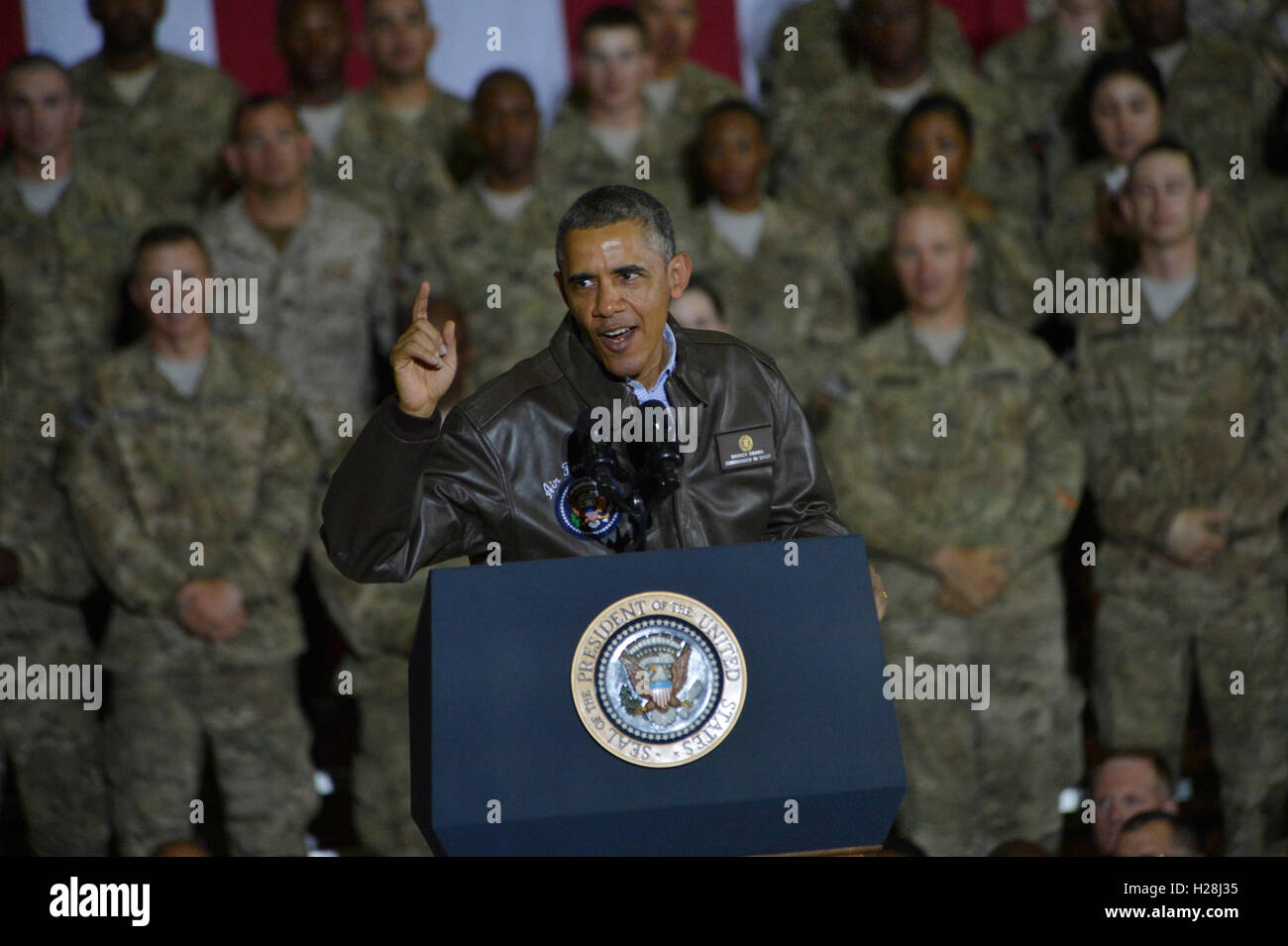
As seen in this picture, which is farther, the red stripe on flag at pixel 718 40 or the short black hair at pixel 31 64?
the red stripe on flag at pixel 718 40

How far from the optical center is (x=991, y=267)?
5.82 metres

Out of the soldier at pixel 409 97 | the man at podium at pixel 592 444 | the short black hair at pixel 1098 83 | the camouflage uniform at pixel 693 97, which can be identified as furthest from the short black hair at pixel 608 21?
the man at podium at pixel 592 444

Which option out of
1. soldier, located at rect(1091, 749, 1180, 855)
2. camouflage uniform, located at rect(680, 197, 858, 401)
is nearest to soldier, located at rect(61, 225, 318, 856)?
camouflage uniform, located at rect(680, 197, 858, 401)

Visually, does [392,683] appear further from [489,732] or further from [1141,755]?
[489,732]

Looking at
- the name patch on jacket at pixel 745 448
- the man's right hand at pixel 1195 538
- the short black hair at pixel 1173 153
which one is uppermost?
the short black hair at pixel 1173 153

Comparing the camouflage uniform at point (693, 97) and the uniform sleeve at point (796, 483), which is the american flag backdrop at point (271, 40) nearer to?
the camouflage uniform at point (693, 97)

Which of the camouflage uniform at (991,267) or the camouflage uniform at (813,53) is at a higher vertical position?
the camouflage uniform at (813,53)

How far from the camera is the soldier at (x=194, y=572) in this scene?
17.0 feet

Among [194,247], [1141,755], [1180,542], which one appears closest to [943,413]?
[1180,542]

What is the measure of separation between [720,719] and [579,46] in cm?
424

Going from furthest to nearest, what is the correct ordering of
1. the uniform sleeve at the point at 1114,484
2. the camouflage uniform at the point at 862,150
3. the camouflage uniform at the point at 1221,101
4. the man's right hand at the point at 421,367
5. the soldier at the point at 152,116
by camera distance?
1. the camouflage uniform at the point at 1221,101
2. the camouflage uniform at the point at 862,150
3. the soldier at the point at 152,116
4. the uniform sleeve at the point at 1114,484
5. the man's right hand at the point at 421,367

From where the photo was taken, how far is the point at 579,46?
590 centimetres

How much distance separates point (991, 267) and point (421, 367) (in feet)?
12.7

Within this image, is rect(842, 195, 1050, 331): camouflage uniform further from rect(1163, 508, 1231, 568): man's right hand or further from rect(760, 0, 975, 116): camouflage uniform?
rect(1163, 508, 1231, 568): man's right hand
